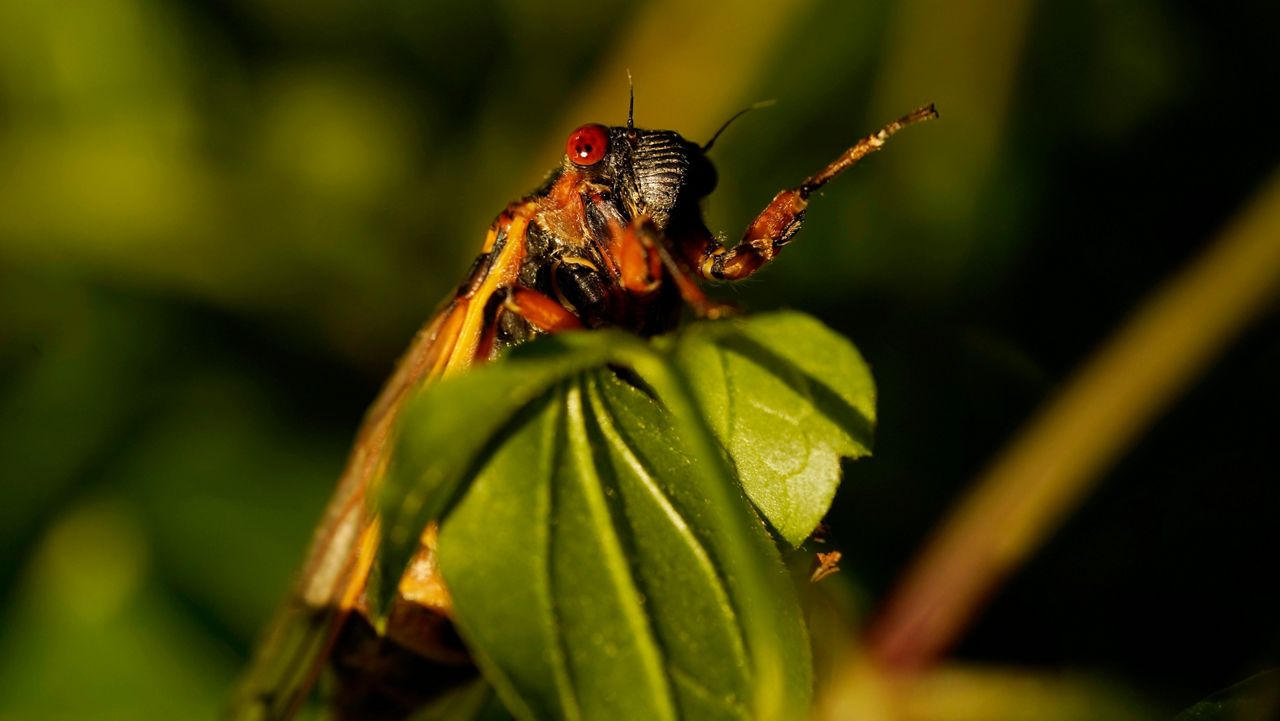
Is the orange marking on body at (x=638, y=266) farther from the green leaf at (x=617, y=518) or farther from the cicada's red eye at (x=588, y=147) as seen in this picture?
the green leaf at (x=617, y=518)

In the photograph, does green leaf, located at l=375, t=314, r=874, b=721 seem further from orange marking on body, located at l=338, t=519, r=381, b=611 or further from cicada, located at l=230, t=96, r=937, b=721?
orange marking on body, located at l=338, t=519, r=381, b=611

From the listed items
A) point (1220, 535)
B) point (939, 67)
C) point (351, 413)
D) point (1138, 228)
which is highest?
point (939, 67)

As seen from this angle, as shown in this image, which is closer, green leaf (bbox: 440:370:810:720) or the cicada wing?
green leaf (bbox: 440:370:810:720)

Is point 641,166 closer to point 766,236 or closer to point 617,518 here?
point 766,236

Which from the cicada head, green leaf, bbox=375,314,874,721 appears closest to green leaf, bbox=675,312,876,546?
green leaf, bbox=375,314,874,721

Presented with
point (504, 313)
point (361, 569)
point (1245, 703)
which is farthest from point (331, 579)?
point (1245, 703)

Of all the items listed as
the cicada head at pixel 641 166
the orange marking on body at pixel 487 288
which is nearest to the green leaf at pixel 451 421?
the orange marking on body at pixel 487 288

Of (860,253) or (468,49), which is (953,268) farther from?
(468,49)

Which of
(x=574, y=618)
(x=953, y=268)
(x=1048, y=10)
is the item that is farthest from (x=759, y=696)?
(x=1048, y=10)
